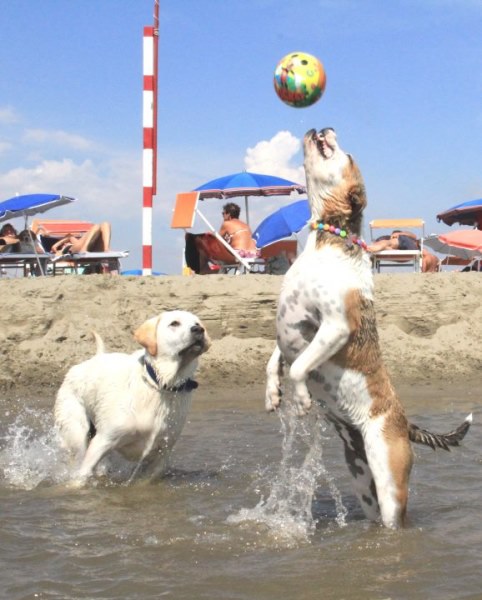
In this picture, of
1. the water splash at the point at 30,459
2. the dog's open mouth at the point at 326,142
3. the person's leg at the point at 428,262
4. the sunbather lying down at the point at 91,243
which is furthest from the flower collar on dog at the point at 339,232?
the person's leg at the point at 428,262

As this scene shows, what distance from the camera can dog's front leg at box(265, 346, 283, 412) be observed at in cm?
441

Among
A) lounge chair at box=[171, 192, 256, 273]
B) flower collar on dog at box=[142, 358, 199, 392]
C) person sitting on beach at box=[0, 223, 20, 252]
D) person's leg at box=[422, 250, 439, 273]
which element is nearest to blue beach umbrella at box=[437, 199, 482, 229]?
person's leg at box=[422, 250, 439, 273]

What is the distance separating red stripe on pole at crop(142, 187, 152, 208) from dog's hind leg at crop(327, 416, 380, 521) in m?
7.64

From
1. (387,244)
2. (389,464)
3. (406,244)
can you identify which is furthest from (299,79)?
(406,244)

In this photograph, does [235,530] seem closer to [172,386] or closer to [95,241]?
[172,386]

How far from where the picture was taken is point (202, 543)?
419 cm

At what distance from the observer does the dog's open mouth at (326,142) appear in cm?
432

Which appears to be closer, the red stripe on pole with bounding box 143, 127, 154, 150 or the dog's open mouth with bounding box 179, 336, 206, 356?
the dog's open mouth with bounding box 179, 336, 206, 356

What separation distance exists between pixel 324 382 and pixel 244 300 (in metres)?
5.39

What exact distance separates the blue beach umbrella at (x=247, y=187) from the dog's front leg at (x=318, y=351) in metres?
9.99

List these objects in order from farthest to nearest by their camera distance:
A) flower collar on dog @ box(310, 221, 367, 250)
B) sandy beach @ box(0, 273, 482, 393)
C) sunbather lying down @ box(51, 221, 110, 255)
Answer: sunbather lying down @ box(51, 221, 110, 255), sandy beach @ box(0, 273, 482, 393), flower collar on dog @ box(310, 221, 367, 250)

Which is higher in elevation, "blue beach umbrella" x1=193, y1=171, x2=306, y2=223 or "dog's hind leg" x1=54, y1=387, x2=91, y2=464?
"blue beach umbrella" x1=193, y1=171, x2=306, y2=223

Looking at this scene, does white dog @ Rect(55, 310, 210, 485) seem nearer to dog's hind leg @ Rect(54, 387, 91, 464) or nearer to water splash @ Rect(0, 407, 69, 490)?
dog's hind leg @ Rect(54, 387, 91, 464)

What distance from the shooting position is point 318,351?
158 inches
